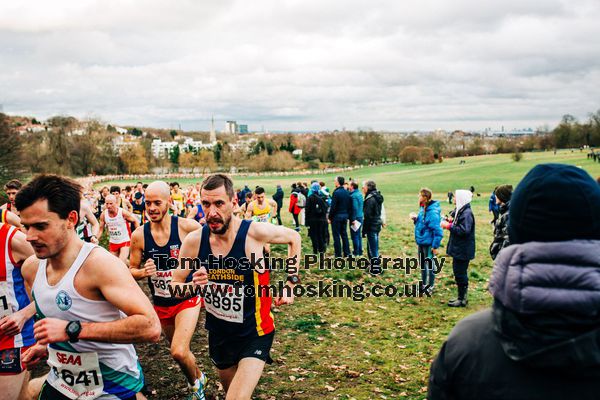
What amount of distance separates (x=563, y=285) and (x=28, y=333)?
431 cm

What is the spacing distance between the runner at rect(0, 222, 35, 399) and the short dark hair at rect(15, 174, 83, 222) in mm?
1138

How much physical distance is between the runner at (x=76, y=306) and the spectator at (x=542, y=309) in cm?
207

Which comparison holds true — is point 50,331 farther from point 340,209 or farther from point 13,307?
point 340,209

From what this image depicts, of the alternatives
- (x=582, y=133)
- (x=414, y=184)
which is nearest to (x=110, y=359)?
(x=414, y=184)

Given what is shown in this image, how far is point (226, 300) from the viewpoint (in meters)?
4.36

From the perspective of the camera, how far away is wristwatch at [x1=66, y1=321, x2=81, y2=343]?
9.15ft

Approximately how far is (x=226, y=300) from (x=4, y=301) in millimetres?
1996

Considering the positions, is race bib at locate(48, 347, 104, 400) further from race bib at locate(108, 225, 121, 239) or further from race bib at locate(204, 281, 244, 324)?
race bib at locate(108, 225, 121, 239)

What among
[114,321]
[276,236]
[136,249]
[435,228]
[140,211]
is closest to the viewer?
[114,321]

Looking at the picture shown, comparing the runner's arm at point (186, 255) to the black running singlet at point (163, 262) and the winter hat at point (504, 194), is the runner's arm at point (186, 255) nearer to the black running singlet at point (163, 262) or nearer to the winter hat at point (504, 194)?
the black running singlet at point (163, 262)

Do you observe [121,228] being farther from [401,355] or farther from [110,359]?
[110,359]

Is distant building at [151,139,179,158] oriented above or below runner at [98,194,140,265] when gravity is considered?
above

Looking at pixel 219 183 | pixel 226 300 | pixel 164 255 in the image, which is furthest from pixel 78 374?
pixel 164 255

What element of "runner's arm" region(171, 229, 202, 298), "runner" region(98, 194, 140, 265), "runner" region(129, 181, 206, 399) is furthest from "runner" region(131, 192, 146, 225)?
"runner's arm" region(171, 229, 202, 298)
